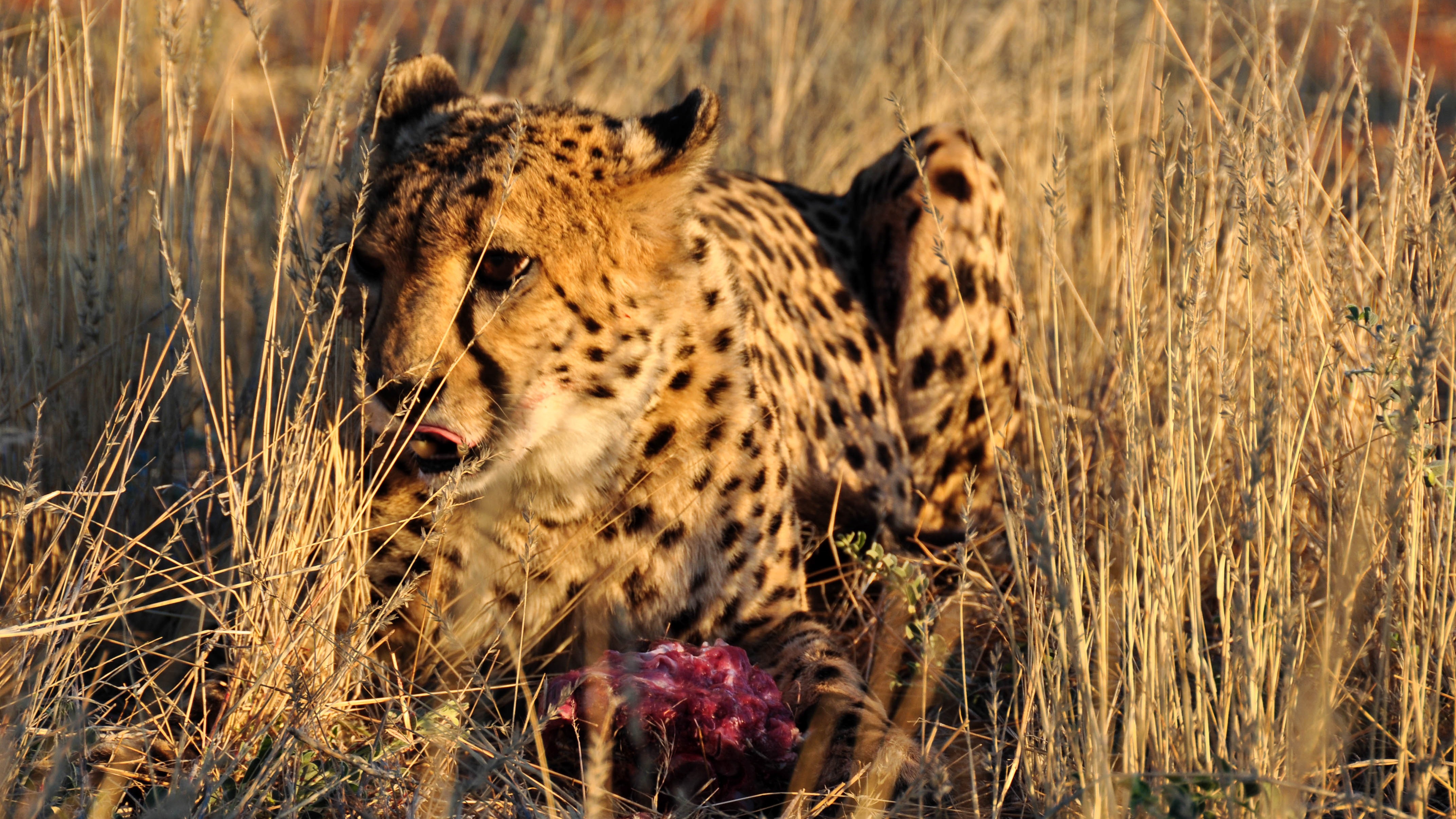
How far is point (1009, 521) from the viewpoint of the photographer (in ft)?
5.74

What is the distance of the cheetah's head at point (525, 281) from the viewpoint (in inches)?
78.9

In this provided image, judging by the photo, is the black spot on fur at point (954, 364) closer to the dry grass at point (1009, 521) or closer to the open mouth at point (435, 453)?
the dry grass at point (1009, 521)

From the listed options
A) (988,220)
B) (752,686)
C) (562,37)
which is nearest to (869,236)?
(988,220)

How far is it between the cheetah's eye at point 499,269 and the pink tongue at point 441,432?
8.6 inches

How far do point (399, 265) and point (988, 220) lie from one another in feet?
5.35

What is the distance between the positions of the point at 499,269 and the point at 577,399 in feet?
0.76

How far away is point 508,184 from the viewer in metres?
1.87

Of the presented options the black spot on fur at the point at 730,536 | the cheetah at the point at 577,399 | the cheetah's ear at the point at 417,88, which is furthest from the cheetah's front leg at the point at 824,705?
the cheetah's ear at the point at 417,88

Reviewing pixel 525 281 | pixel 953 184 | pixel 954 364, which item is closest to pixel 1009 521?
pixel 525 281

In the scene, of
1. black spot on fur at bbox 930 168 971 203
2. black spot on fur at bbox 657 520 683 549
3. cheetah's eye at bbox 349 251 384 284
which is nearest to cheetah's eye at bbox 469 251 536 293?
cheetah's eye at bbox 349 251 384 284

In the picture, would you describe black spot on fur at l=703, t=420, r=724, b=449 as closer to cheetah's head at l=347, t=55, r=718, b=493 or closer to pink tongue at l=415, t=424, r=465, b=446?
cheetah's head at l=347, t=55, r=718, b=493

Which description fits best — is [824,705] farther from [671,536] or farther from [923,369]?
[923,369]

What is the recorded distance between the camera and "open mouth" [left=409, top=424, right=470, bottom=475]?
207cm

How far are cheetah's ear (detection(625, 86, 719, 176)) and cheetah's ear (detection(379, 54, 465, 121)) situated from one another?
46 cm
